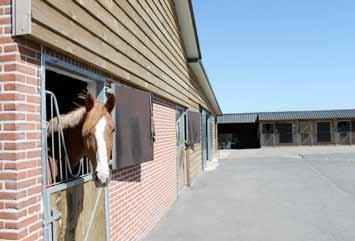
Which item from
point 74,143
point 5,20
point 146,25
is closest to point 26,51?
point 5,20

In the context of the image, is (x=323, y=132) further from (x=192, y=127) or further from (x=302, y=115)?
(x=192, y=127)

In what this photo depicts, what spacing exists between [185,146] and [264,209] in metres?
3.90

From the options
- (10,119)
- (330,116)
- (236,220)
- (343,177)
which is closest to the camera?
(10,119)

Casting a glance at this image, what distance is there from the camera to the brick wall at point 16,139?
2.59 meters

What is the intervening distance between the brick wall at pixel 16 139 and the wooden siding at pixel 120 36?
20 cm

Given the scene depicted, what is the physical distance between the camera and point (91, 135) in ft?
10.0

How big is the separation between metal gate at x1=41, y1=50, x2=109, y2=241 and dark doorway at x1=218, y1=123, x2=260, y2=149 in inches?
1463

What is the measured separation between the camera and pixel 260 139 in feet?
126

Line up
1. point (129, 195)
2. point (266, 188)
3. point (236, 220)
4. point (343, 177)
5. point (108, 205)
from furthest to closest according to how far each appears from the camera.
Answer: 1. point (343, 177)
2. point (266, 188)
3. point (236, 220)
4. point (129, 195)
5. point (108, 205)

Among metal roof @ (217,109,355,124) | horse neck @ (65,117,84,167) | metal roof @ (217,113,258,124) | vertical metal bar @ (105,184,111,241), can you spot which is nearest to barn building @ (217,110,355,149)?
metal roof @ (217,109,355,124)

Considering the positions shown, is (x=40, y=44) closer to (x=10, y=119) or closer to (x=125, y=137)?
(x=10, y=119)

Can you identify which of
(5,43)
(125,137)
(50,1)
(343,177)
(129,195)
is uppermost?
(50,1)

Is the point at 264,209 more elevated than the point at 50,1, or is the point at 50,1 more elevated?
the point at 50,1

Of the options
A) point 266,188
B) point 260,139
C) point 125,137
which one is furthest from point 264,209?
point 260,139
